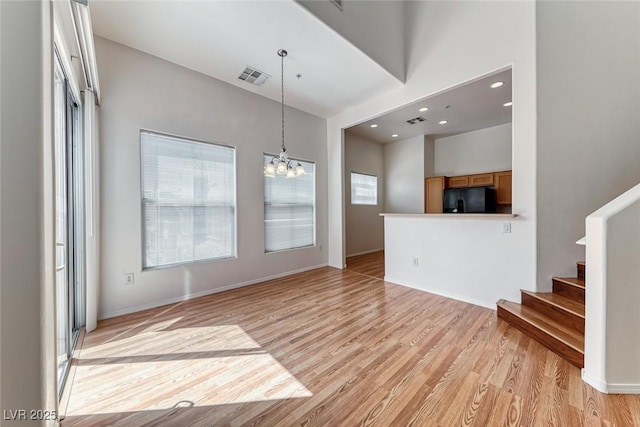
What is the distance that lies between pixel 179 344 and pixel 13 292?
172 centimetres

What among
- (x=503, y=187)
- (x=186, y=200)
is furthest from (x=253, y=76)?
(x=503, y=187)

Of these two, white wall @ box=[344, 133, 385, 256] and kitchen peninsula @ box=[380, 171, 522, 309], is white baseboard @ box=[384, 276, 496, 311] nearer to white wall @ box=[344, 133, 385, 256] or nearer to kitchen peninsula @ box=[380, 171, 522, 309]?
kitchen peninsula @ box=[380, 171, 522, 309]

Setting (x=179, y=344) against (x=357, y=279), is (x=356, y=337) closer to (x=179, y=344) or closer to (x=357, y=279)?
(x=179, y=344)

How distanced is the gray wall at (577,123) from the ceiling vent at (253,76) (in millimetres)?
3406

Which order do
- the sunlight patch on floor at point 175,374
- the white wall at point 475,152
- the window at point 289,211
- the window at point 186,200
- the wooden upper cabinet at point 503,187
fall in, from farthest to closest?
the white wall at point 475,152 → the wooden upper cabinet at point 503,187 → the window at point 289,211 → the window at point 186,200 → the sunlight patch on floor at point 175,374

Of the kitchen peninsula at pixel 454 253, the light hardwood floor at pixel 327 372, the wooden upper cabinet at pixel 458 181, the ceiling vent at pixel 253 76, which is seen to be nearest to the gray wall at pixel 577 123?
the kitchen peninsula at pixel 454 253

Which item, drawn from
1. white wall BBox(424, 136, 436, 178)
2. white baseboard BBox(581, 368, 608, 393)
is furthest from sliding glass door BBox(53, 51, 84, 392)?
white wall BBox(424, 136, 436, 178)

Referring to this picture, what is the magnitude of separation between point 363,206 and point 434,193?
196cm

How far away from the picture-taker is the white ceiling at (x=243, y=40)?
2.42 m

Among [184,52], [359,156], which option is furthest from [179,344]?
[359,156]

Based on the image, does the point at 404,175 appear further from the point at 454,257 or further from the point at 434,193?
the point at 454,257

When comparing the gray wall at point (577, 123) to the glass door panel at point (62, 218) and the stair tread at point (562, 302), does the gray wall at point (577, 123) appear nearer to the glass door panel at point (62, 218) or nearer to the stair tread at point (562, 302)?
the stair tread at point (562, 302)

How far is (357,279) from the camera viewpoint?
4.32m

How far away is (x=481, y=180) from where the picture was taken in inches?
239
